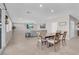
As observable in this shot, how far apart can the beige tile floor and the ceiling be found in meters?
0.47

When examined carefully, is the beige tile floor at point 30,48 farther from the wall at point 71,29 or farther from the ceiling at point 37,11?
the ceiling at point 37,11

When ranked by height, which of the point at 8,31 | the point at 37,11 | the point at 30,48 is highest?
the point at 37,11

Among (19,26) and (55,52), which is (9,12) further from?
(55,52)

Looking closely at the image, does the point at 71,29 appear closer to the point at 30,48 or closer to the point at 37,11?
the point at 37,11

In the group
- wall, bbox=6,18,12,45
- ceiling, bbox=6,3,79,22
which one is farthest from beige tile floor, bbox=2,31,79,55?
ceiling, bbox=6,3,79,22

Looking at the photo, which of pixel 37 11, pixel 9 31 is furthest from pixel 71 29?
pixel 9 31

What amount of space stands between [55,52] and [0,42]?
61.9 inches

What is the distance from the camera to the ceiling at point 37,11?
2.40 metres

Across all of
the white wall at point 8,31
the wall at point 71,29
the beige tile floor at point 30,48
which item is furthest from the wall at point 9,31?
the wall at point 71,29

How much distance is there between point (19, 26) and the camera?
2.53m

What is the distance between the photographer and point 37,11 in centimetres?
254

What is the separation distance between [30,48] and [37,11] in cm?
101

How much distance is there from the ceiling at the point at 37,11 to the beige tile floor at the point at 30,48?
0.47 m
